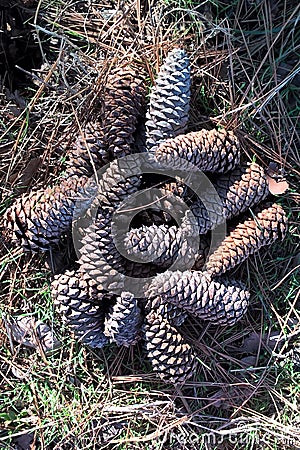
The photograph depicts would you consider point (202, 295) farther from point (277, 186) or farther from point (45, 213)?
point (45, 213)

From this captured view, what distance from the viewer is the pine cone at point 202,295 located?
1633 mm

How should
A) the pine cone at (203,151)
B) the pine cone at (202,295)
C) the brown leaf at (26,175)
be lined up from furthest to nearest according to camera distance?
1. the brown leaf at (26,175)
2. the pine cone at (202,295)
3. the pine cone at (203,151)

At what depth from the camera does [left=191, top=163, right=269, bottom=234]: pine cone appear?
168 centimetres

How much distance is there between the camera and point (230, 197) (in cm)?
168

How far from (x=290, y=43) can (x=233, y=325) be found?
1033mm

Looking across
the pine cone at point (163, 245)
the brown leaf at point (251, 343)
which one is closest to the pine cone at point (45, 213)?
the pine cone at point (163, 245)

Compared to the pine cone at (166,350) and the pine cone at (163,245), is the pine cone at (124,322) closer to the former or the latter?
the pine cone at (166,350)

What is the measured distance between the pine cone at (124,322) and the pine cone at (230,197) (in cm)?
35

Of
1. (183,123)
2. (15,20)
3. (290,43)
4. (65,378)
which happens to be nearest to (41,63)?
(15,20)

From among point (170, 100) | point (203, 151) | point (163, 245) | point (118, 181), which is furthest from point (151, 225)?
point (170, 100)

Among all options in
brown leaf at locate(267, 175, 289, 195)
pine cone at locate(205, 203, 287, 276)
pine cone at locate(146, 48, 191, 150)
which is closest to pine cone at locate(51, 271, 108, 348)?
pine cone at locate(205, 203, 287, 276)

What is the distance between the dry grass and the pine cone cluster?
0.12 meters

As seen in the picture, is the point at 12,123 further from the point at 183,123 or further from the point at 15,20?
the point at 183,123

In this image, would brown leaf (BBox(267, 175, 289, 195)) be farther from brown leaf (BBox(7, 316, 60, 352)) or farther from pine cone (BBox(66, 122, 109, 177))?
brown leaf (BBox(7, 316, 60, 352))
